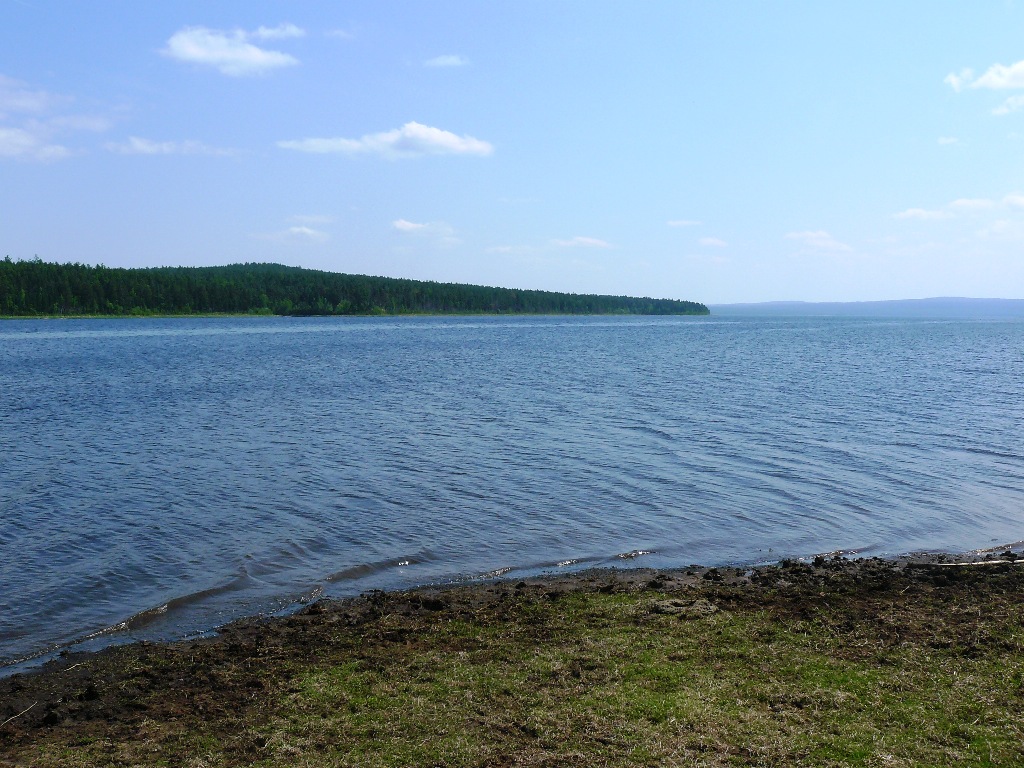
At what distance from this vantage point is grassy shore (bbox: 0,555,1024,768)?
770 centimetres

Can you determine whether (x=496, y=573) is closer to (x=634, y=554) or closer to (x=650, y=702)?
(x=634, y=554)

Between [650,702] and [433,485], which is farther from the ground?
[650,702]

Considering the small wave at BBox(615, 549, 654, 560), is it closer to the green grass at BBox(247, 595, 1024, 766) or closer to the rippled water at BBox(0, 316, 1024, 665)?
the rippled water at BBox(0, 316, 1024, 665)

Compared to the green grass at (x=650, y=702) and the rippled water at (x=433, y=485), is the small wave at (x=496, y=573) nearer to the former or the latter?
the rippled water at (x=433, y=485)

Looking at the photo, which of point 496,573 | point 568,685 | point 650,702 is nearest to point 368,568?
point 496,573

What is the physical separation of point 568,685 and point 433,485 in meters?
13.0

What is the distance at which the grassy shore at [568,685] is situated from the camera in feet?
25.2

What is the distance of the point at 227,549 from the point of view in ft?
53.4

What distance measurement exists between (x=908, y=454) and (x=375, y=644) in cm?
2176

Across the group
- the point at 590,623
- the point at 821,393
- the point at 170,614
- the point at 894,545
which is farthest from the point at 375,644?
the point at 821,393

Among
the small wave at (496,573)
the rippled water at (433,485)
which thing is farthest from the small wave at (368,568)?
the small wave at (496,573)

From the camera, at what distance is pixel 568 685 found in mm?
9188

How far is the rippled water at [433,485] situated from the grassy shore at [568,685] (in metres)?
2.36

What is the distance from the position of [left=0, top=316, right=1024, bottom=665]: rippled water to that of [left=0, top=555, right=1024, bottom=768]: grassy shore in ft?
7.74
